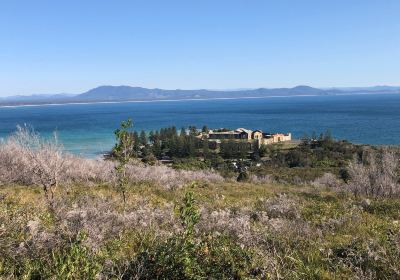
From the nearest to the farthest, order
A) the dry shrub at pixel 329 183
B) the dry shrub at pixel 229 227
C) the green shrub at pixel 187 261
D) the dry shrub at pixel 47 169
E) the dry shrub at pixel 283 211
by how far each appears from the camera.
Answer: the green shrub at pixel 187 261, the dry shrub at pixel 229 227, the dry shrub at pixel 283 211, the dry shrub at pixel 47 169, the dry shrub at pixel 329 183

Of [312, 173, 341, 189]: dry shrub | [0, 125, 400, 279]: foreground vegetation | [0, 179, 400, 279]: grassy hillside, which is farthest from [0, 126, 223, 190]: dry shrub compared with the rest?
[312, 173, 341, 189]: dry shrub

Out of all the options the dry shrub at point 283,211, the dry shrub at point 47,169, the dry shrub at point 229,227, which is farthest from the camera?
the dry shrub at point 47,169

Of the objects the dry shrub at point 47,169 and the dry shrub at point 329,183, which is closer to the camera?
the dry shrub at point 47,169

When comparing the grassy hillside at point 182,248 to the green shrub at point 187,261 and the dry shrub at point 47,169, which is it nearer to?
the green shrub at point 187,261

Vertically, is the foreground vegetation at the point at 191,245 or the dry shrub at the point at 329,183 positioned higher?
the foreground vegetation at the point at 191,245

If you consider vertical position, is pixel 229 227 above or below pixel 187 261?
below

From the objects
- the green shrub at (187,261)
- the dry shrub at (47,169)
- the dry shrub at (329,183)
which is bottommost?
the dry shrub at (329,183)

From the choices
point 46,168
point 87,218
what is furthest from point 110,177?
point 87,218

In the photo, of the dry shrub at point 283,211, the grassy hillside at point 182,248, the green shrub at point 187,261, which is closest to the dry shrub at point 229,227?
the grassy hillside at point 182,248

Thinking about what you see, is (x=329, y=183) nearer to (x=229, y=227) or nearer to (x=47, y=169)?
(x=47, y=169)

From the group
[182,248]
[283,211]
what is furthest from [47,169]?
[182,248]

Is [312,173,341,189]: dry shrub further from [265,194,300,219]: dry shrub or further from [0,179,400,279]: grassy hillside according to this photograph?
[0,179,400,279]: grassy hillside

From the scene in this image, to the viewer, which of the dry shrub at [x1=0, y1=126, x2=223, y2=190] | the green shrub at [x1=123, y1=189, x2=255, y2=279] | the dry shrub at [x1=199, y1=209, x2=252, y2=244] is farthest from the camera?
the dry shrub at [x1=0, y1=126, x2=223, y2=190]

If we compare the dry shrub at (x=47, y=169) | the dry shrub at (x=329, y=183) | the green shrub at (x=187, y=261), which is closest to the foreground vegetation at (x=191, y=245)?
the green shrub at (x=187, y=261)
